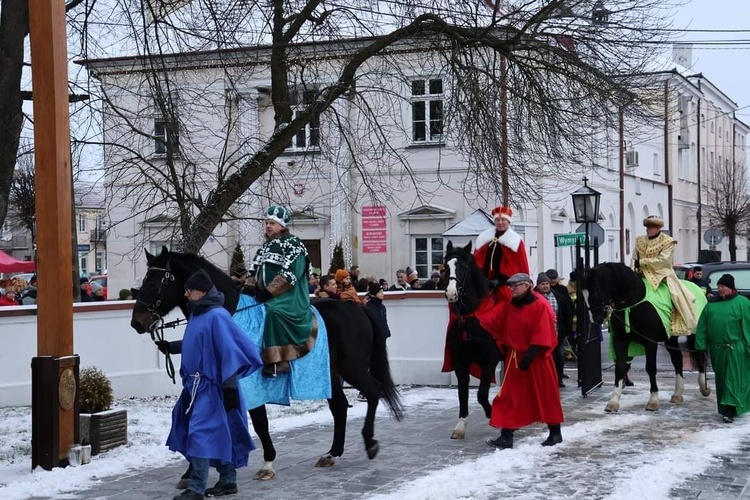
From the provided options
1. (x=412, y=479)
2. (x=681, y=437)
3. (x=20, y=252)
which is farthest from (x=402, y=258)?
(x=20, y=252)

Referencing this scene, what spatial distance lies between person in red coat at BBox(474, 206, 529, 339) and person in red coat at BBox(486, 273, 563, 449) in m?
0.56

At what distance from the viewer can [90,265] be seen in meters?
77.3

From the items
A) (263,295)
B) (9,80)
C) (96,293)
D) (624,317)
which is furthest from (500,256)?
(96,293)

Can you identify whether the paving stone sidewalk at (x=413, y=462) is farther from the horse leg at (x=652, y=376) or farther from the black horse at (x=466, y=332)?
the black horse at (x=466, y=332)

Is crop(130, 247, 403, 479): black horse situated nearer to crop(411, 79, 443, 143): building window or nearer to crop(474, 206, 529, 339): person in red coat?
crop(474, 206, 529, 339): person in red coat

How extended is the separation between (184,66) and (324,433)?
617 cm

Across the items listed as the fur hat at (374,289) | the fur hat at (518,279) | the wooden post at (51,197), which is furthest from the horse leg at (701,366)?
the wooden post at (51,197)

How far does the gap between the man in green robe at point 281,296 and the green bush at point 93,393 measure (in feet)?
8.46

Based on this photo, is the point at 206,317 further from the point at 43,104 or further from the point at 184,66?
the point at 184,66

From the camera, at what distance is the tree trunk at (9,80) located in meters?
10.9

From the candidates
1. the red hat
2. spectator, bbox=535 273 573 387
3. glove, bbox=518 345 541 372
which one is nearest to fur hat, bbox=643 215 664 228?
spectator, bbox=535 273 573 387

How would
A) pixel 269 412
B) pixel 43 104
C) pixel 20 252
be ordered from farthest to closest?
pixel 20 252
pixel 269 412
pixel 43 104

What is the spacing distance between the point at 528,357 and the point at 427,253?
20.4 metres

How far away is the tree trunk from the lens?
10.9m
